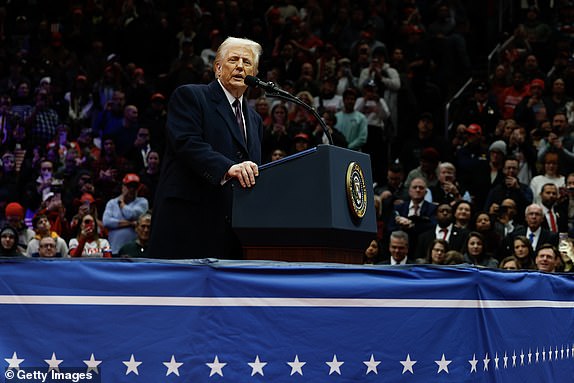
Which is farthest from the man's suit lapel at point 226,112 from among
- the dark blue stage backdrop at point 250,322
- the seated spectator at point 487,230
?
the seated spectator at point 487,230

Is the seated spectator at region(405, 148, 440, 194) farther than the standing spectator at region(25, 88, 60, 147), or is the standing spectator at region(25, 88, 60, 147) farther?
the standing spectator at region(25, 88, 60, 147)

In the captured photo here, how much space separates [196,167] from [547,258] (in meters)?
4.92

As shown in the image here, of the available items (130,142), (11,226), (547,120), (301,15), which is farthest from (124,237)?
(301,15)

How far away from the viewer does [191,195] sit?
4.81m

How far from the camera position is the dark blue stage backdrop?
3.61 metres

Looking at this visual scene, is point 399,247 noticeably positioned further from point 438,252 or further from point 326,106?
point 326,106

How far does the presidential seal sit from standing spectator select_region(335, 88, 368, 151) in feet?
26.8

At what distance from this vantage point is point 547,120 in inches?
487

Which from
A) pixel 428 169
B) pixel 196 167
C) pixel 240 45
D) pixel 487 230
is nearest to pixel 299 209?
pixel 196 167

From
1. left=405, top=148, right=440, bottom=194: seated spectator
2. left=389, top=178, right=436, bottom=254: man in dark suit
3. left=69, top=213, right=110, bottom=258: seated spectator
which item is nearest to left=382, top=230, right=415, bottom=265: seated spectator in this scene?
left=389, top=178, right=436, bottom=254: man in dark suit

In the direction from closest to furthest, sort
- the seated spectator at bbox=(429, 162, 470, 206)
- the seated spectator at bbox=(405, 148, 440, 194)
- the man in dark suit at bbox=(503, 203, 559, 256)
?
the man in dark suit at bbox=(503, 203, 559, 256) < the seated spectator at bbox=(429, 162, 470, 206) < the seated spectator at bbox=(405, 148, 440, 194)

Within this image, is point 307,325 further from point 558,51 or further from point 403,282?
point 558,51

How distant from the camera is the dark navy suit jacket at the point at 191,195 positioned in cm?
479

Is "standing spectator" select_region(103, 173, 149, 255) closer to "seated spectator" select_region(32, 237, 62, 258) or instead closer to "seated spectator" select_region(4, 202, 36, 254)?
"seated spectator" select_region(4, 202, 36, 254)
